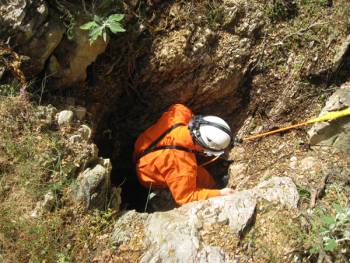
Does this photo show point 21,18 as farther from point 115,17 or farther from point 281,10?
point 281,10

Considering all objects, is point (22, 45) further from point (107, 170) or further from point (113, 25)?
point (107, 170)

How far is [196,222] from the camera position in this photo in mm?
3639

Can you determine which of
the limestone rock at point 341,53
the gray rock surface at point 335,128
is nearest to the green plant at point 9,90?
the gray rock surface at point 335,128

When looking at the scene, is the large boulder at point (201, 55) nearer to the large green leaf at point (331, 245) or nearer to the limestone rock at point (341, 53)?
the limestone rock at point (341, 53)

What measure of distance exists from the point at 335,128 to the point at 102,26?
8.65 ft

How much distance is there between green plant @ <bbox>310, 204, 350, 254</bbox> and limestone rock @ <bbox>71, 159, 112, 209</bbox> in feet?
5.98

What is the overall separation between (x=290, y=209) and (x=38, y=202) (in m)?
2.18

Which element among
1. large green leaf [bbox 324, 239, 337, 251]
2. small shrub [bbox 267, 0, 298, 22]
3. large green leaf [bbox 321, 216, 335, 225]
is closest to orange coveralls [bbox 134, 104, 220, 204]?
large green leaf [bbox 321, 216, 335, 225]

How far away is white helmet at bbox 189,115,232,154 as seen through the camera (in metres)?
4.41

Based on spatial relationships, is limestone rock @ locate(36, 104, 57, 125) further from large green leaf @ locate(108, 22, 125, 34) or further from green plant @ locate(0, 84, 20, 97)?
large green leaf @ locate(108, 22, 125, 34)

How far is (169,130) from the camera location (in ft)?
15.1

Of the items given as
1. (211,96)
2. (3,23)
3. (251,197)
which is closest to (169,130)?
(211,96)

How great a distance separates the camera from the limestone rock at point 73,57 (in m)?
4.07

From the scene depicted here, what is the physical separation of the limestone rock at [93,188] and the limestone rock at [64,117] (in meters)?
0.53
